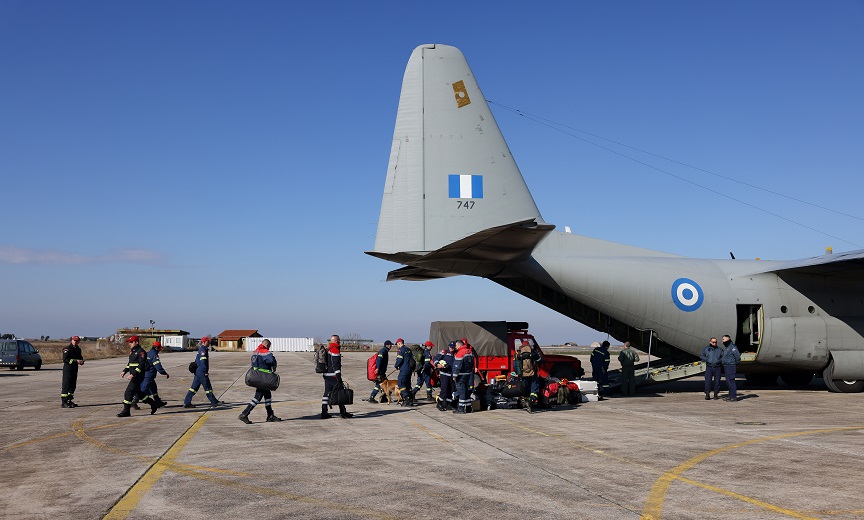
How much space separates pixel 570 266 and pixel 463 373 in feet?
16.8

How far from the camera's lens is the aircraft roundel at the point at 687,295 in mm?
20781

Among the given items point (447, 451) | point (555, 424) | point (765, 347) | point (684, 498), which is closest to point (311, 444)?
point (447, 451)

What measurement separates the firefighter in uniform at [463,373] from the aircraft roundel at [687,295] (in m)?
7.67

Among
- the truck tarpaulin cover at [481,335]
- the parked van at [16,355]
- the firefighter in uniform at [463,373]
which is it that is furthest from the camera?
the parked van at [16,355]

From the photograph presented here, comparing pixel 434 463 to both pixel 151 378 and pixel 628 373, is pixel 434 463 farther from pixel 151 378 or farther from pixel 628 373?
pixel 628 373

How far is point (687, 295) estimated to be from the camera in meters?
20.9

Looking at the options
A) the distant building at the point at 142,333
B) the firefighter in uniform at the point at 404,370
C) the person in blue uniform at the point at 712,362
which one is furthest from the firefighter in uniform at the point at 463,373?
the distant building at the point at 142,333

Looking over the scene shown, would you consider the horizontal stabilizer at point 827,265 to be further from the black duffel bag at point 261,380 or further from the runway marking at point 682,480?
the black duffel bag at point 261,380

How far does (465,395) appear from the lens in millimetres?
16797

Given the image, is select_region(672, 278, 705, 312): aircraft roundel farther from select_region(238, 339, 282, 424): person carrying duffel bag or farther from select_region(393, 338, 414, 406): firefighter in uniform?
select_region(238, 339, 282, 424): person carrying duffel bag

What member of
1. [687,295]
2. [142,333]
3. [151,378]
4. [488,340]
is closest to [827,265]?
[687,295]

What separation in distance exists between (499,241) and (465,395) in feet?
12.9

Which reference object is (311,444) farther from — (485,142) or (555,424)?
(485,142)

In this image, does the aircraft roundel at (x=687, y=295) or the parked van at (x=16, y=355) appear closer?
A: the aircraft roundel at (x=687, y=295)
